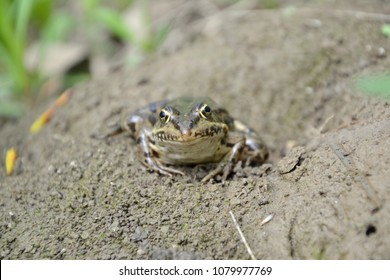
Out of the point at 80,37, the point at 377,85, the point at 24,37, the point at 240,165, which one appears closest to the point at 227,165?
the point at 240,165

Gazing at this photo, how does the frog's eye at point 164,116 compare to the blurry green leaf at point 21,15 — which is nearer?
the frog's eye at point 164,116

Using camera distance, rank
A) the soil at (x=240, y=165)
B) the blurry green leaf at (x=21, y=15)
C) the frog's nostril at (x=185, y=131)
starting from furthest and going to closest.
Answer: the blurry green leaf at (x=21, y=15) < the frog's nostril at (x=185, y=131) < the soil at (x=240, y=165)

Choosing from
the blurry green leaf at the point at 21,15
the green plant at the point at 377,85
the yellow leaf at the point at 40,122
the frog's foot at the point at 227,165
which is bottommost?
the frog's foot at the point at 227,165

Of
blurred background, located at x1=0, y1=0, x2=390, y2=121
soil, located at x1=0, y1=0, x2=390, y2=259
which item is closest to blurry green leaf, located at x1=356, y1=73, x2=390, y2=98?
soil, located at x1=0, y1=0, x2=390, y2=259

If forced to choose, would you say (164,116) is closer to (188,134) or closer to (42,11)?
(188,134)

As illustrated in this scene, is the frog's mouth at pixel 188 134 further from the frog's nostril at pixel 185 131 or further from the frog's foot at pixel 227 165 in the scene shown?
the frog's foot at pixel 227 165

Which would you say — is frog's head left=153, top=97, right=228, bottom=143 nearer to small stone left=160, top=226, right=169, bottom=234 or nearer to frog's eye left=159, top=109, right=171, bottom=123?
frog's eye left=159, top=109, right=171, bottom=123

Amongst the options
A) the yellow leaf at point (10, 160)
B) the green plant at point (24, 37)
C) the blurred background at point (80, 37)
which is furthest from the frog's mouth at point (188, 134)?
the green plant at point (24, 37)
